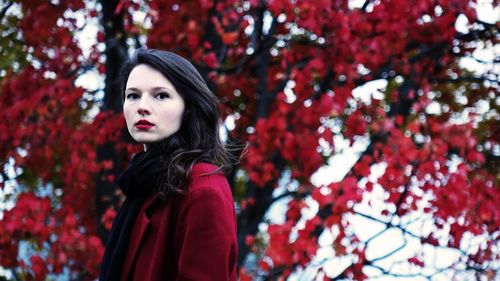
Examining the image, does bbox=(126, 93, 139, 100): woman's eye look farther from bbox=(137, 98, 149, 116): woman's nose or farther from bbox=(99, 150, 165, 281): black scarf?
bbox=(99, 150, 165, 281): black scarf

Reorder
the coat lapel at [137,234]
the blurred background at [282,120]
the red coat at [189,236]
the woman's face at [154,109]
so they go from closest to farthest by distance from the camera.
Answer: the red coat at [189,236]
the coat lapel at [137,234]
the woman's face at [154,109]
the blurred background at [282,120]

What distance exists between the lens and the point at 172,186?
2691 millimetres

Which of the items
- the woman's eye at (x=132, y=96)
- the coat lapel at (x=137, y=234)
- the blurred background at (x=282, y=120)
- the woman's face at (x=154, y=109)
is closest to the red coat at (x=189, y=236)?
the coat lapel at (x=137, y=234)

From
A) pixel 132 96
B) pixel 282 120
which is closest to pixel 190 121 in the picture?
pixel 132 96

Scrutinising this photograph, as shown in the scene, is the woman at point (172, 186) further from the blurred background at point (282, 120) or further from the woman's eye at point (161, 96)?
the blurred background at point (282, 120)

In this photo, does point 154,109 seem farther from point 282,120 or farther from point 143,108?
point 282,120

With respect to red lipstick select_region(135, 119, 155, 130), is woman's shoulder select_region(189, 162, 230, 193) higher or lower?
lower

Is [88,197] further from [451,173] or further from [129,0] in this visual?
[451,173]

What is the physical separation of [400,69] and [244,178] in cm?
547

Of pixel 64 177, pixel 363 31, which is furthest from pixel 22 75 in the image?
pixel 363 31

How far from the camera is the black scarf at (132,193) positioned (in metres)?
2.80

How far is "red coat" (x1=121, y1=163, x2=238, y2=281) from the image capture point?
2605mm

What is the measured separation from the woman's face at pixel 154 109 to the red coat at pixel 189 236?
21 cm

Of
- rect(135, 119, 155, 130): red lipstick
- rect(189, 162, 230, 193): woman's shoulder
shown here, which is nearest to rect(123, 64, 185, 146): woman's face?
rect(135, 119, 155, 130): red lipstick
